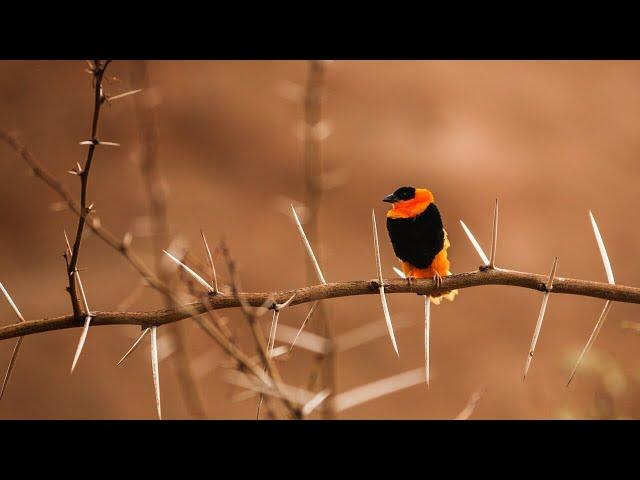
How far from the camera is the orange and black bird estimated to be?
11.4 ft

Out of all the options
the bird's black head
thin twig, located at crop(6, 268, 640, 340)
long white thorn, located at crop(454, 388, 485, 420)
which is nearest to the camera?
long white thorn, located at crop(454, 388, 485, 420)

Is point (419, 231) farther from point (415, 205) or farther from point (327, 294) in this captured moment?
point (327, 294)

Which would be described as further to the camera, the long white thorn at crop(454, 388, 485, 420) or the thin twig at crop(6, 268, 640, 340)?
→ the thin twig at crop(6, 268, 640, 340)

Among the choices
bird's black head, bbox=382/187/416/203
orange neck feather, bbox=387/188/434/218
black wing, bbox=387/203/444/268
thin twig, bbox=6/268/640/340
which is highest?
thin twig, bbox=6/268/640/340

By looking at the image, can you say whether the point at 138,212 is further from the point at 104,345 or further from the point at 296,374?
the point at 296,374

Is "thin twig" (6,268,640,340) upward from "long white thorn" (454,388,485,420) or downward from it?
upward

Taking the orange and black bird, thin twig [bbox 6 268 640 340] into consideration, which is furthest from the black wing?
thin twig [bbox 6 268 640 340]

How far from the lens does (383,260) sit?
26.0 feet

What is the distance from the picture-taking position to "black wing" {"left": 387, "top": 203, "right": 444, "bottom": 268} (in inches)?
137

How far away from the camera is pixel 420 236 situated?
11.5 feet

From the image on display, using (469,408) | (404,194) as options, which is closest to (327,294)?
(469,408)

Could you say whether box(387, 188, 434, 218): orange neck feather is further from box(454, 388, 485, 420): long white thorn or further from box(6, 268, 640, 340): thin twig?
box(454, 388, 485, 420): long white thorn

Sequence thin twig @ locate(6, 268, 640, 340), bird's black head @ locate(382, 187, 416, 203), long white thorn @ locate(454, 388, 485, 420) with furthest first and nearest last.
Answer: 1. bird's black head @ locate(382, 187, 416, 203)
2. thin twig @ locate(6, 268, 640, 340)
3. long white thorn @ locate(454, 388, 485, 420)

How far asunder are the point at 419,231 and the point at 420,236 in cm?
3
